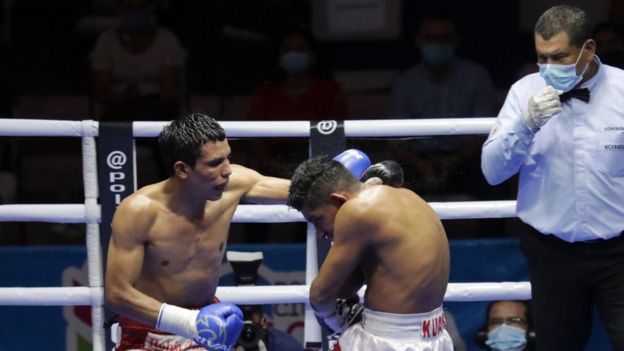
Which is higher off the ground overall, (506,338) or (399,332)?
(399,332)

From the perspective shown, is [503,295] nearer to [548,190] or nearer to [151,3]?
[548,190]

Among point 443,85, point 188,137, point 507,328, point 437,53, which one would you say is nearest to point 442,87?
point 443,85

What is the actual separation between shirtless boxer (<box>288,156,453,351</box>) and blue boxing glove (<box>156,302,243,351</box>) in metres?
0.29

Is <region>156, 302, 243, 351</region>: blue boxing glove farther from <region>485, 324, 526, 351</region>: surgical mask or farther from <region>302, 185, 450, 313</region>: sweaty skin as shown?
<region>485, 324, 526, 351</region>: surgical mask

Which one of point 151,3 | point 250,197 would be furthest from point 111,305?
point 151,3

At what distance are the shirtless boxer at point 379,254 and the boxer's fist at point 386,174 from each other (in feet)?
1.44

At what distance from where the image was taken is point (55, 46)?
6.84 m

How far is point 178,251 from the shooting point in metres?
4.05

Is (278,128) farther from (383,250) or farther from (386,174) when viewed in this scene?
(383,250)

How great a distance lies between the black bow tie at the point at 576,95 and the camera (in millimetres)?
4082

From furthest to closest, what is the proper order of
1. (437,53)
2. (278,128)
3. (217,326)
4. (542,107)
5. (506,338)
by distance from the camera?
(437,53), (506,338), (278,128), (542,107), (217,326)

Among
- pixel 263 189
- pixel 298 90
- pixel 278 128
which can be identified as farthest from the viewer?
pixel 298 90

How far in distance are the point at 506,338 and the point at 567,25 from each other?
157 cm

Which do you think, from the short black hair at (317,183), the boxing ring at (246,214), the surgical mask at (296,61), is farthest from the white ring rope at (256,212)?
the surgical mask at (296,61)
